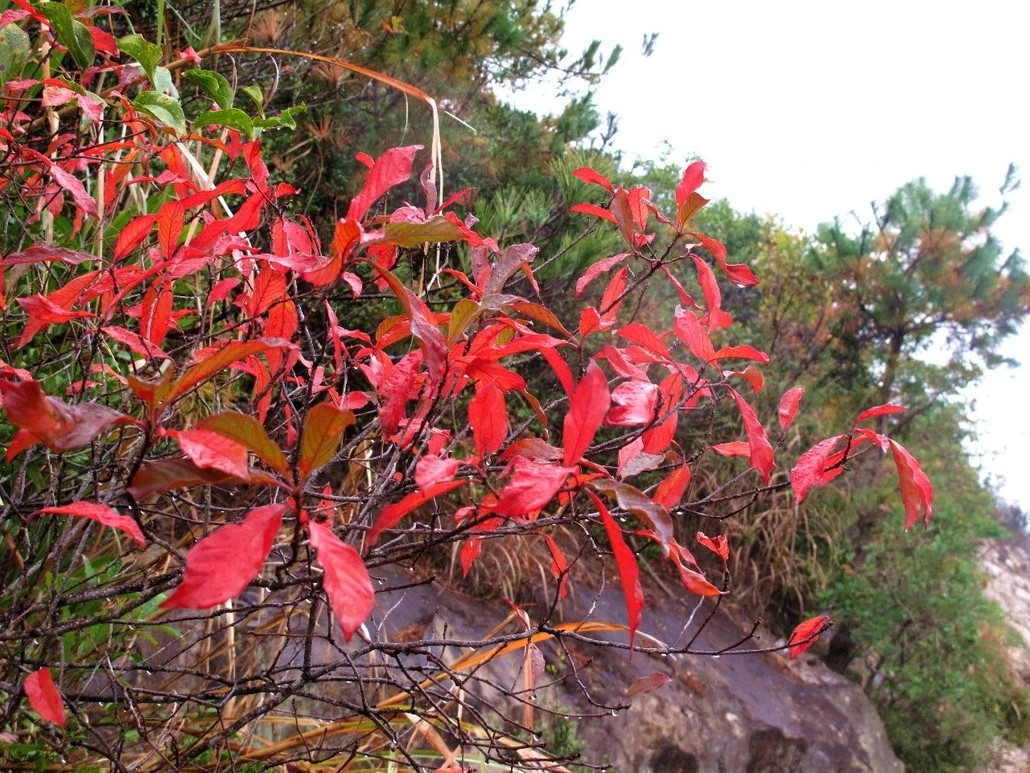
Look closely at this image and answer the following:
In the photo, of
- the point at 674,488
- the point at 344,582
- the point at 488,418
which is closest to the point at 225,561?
the point at 344,582

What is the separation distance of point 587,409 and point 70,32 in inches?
30.4

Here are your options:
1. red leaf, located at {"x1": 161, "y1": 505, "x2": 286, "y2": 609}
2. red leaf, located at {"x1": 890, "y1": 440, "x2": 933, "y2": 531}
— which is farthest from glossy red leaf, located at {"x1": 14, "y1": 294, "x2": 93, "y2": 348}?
red leaf, located at {"x1": 890, "y1": 440, "x2": 933, "y2": 531}

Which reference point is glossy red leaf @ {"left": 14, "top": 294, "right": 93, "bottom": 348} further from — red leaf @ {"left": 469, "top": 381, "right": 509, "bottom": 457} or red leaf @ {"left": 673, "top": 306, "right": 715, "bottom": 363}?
red leaf @ {"left": 673, "top": 306, "right": 715, "bottom": 363}

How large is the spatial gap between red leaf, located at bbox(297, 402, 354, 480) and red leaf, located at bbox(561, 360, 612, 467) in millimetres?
131

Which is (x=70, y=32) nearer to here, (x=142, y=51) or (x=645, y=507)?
(x=142, y=51)

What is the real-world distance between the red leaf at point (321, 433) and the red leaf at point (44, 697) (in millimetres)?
416

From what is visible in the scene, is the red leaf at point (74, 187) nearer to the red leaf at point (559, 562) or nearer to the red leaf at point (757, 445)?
the red leaf at point (559, 562)

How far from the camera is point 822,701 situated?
126 inches

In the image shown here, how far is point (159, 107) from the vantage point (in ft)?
2.77

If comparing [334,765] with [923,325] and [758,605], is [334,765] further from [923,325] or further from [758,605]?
[923,325]

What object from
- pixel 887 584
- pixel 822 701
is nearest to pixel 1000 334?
pixel 887 584

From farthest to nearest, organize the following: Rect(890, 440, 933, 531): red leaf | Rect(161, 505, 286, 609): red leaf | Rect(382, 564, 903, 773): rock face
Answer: Rect(382, 564, 903, 773): rock face
Rect(890, 440, 933, 531): red leaf
Rect(161, 505, 286, 609): red leaf

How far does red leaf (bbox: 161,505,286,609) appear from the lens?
328 millimetres

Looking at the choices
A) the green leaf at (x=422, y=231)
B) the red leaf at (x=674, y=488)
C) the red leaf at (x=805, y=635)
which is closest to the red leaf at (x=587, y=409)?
the green leaf at (x=422, y=231)
